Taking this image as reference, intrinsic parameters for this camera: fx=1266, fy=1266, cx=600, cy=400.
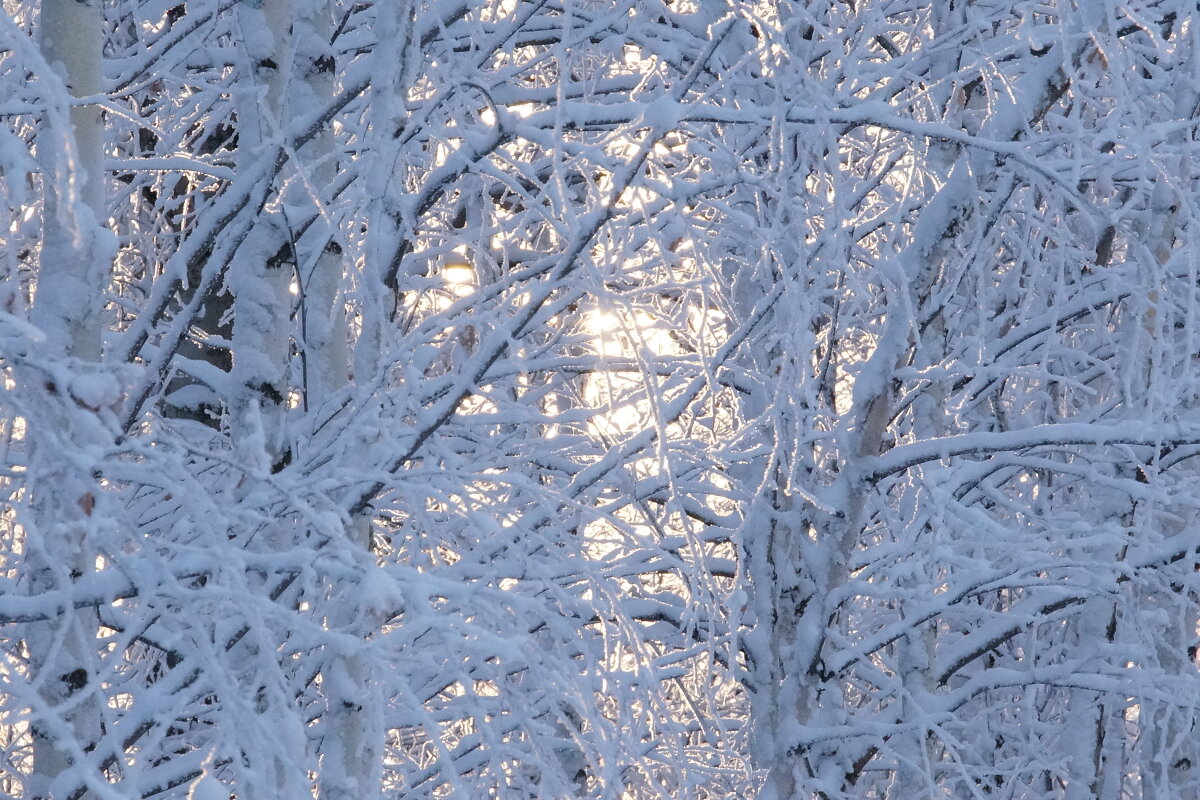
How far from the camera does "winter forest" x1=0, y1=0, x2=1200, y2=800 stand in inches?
76.4

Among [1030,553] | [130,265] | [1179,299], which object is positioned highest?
[130,265]

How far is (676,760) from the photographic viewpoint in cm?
221

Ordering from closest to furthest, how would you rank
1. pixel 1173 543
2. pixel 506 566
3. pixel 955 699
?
pixel 506 566 → pixel 1173 543 → pixel 955 699

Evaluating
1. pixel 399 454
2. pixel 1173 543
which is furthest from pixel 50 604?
pixel 1173 543

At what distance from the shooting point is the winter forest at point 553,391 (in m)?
1.94

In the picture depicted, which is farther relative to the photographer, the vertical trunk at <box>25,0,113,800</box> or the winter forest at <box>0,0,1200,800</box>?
the vertical trunk at <box>25,0,113,800</box>

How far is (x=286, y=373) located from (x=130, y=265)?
3.40 m

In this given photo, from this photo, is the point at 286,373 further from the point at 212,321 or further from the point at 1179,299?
the point at 1179,299

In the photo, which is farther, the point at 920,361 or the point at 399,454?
the point at 920,361

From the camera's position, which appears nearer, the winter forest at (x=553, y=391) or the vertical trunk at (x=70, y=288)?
the winter forest at (x=553, y=391)

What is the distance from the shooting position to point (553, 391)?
4.95m

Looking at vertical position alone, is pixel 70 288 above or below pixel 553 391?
below

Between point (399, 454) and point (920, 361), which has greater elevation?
point (920, 361)

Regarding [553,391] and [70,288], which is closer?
[70,288]
